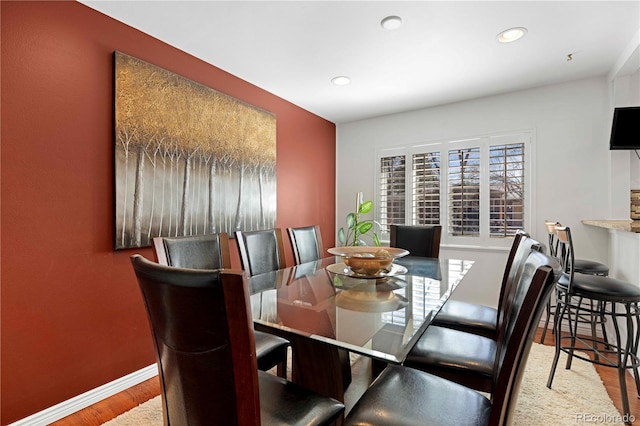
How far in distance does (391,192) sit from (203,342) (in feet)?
12.3

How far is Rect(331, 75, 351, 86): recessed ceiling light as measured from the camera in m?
3.07

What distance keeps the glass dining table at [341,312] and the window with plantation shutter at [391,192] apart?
2.03 meters

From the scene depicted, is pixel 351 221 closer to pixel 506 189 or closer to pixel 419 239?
pixel 419 239

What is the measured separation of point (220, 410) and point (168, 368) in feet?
0.70

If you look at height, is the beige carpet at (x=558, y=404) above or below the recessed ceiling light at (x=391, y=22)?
below

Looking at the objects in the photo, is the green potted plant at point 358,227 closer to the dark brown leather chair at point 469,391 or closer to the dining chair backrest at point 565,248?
the dining chair backrest at point 565,248

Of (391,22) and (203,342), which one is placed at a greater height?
(391,22)

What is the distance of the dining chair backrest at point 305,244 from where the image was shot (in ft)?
8.54

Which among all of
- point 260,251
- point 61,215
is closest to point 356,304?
point 260,251

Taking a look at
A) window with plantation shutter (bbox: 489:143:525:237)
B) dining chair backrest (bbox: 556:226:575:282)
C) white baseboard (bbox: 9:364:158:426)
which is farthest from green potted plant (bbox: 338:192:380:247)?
white baseboard (bbox: 9:364:158:426)

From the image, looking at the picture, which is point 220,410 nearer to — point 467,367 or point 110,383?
point 467,367

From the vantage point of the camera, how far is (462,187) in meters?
3.72

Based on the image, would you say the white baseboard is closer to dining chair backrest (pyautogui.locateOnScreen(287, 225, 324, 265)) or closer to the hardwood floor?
the hardwood floor

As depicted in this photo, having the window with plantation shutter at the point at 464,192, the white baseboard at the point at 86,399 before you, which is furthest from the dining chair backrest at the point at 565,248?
the white baseboard at the point at 86,399
